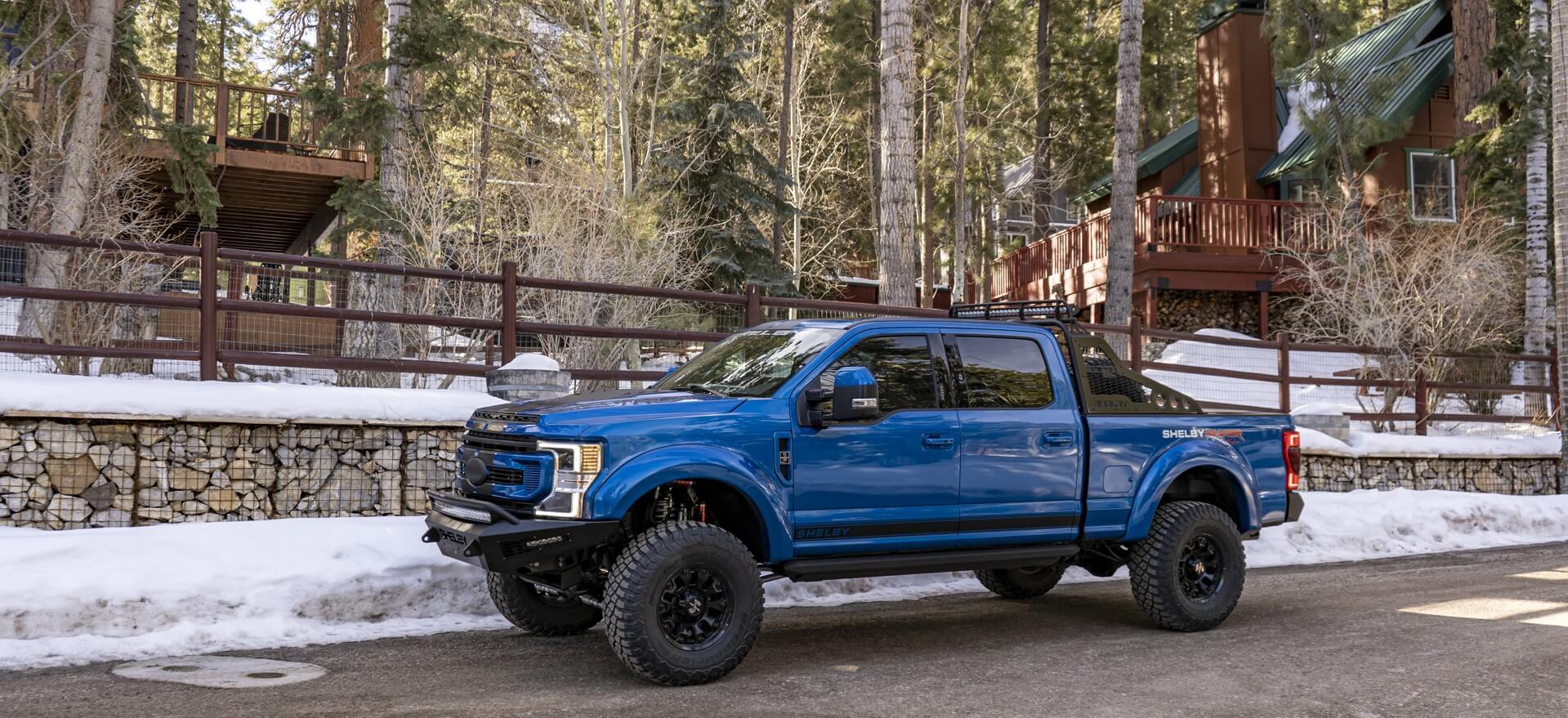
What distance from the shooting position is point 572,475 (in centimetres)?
592

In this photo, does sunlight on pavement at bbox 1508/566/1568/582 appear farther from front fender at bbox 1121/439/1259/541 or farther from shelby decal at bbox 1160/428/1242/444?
shelby decal at bbox 1160/428/1242/444

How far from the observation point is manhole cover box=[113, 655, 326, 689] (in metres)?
5.96

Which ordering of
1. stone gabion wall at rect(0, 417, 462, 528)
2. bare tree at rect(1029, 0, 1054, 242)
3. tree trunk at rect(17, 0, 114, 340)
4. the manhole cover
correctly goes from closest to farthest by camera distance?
the manhole cover
stone gabion wall at rect(0, 417, 462, 528)
tree trunk at rect(17, 0, 114, 340)
bare tree at rect(1029, 0, 1054, 242)

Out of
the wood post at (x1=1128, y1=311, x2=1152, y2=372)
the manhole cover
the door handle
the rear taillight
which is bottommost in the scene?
the manhole cover

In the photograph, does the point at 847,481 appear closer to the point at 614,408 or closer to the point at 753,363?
the point at 753,363

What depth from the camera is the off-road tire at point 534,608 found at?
715 cm

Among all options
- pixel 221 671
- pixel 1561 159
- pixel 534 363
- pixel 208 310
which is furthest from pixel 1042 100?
pixel 221 671

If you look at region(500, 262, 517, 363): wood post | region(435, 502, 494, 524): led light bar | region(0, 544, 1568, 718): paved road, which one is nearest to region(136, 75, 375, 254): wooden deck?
region(500, 262, 517, 363): wood post

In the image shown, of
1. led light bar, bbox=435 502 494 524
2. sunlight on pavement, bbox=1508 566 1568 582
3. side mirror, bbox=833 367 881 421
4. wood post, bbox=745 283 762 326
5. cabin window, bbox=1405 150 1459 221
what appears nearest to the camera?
led light bar, bbox=435 502 494 524

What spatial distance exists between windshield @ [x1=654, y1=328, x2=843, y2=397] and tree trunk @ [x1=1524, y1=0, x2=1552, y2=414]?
17626 millimetres

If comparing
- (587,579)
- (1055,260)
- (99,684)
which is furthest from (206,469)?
(1055,260)

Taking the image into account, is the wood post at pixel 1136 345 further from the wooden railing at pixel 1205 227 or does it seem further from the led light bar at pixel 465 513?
the led light bar at pixel 465 513

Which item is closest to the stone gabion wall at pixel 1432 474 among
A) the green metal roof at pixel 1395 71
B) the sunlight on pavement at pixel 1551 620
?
the sunlight on pavement at pixel 1551 620

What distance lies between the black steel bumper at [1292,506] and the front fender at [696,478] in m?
4.04
